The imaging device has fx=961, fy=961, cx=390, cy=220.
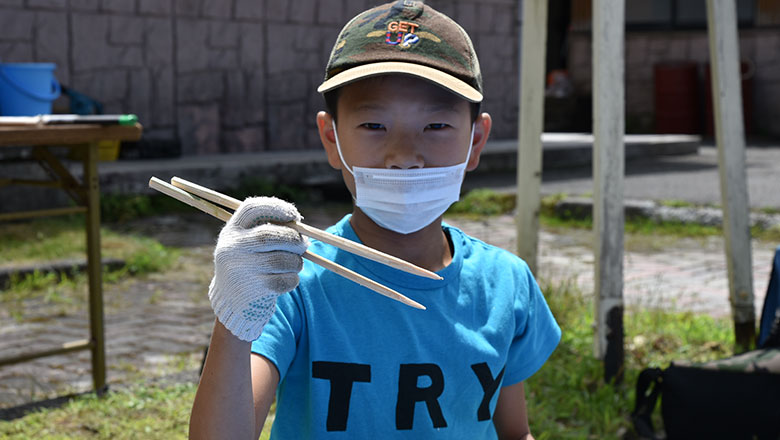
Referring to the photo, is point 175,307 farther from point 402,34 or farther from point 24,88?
point 402,34

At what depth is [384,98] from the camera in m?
1.76

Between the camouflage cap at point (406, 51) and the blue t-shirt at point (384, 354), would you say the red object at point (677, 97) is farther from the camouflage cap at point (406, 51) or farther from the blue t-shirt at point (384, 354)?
the blue t-shirt at point (384, 354)

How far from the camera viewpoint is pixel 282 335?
5.37 ft

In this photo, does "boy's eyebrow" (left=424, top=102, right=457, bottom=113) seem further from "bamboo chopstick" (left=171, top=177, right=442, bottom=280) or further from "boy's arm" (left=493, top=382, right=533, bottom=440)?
"boy's arm" (left=493, top=382, right=533, bottom=440)

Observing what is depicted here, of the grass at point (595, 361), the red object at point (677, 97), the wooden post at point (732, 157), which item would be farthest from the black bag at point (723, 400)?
the red object at point (677, 97)

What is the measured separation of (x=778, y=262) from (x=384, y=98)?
86.0 inches

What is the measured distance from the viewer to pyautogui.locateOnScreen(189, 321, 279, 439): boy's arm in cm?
144

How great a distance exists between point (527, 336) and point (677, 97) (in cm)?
1493

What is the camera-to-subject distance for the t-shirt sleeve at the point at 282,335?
1605 mm

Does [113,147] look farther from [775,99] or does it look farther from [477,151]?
[775,99]

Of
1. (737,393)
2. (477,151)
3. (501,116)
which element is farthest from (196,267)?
(501,116)

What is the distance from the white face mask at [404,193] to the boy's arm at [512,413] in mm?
405

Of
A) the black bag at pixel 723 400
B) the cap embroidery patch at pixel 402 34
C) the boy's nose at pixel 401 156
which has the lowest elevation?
the black bag at pixel 723 400

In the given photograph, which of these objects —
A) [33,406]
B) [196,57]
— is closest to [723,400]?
[33,406]
